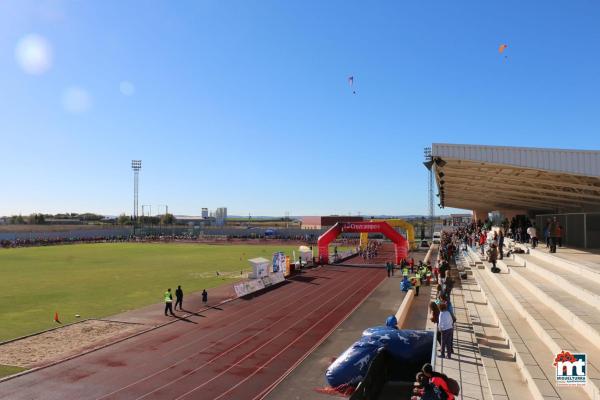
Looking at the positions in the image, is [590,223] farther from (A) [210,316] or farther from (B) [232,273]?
(B) [232,273]

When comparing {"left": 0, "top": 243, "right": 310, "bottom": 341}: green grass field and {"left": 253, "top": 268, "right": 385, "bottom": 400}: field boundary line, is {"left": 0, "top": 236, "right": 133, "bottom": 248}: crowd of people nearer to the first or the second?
{"left": 0, "top": 243, "right": 310, "bottom": 341}: green grass field

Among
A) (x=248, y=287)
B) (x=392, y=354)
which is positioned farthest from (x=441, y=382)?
(x=248, y=287)

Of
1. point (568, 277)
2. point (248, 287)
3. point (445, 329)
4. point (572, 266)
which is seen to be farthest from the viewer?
point (248, 287)

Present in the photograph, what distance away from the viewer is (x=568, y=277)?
15148mm

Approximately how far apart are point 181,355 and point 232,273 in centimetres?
2368

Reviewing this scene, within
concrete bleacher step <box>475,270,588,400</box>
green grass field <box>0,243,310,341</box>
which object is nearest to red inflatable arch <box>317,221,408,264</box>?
green grass field <box>0,243,310,341</box>

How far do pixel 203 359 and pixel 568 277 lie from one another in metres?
13.7

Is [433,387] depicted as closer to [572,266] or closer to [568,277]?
[568,277]

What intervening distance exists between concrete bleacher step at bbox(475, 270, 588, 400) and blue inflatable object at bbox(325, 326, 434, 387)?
2287 millimetres

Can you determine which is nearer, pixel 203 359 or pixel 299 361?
pixel 299 361

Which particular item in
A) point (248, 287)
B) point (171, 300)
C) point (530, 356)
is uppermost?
point (530, 356)

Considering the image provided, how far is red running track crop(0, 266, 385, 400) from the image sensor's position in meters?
12.8

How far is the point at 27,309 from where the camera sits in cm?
2378

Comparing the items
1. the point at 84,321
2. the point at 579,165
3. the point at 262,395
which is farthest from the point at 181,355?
the point at 579,165
